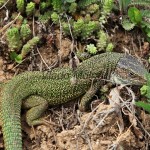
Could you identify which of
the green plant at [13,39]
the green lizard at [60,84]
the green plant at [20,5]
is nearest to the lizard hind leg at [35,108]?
the green lizard at [60,84]

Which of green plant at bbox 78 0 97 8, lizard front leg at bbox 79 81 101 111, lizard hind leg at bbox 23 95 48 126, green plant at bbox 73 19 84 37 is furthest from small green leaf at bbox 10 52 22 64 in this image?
green plant at bbox 78 0 97 8

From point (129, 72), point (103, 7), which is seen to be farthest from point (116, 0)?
point (129, 72)

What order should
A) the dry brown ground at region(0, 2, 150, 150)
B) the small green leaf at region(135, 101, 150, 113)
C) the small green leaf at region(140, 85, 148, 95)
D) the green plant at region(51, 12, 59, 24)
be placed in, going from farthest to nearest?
the green plant at region(51, 12, 59, 24) < the small green leaf at region(140, 85, 148, 95) < the dry brown ground at region(0, 2, 150, 150) < the small green leaf at region(135, 101, 150, 113)

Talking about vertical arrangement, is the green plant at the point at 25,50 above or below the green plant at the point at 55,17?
below

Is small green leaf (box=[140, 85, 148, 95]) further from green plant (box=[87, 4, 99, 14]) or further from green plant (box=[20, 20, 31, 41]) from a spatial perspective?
green plant (box=[20, 20, 31, 41])

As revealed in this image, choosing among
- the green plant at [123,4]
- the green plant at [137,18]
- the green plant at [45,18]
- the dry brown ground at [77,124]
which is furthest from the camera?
the green plant at [123,4]

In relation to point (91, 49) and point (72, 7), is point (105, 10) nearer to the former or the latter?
point (72, 7)

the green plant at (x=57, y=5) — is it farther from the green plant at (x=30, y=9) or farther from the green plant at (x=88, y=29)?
the green plant at (x=88, y=29)
